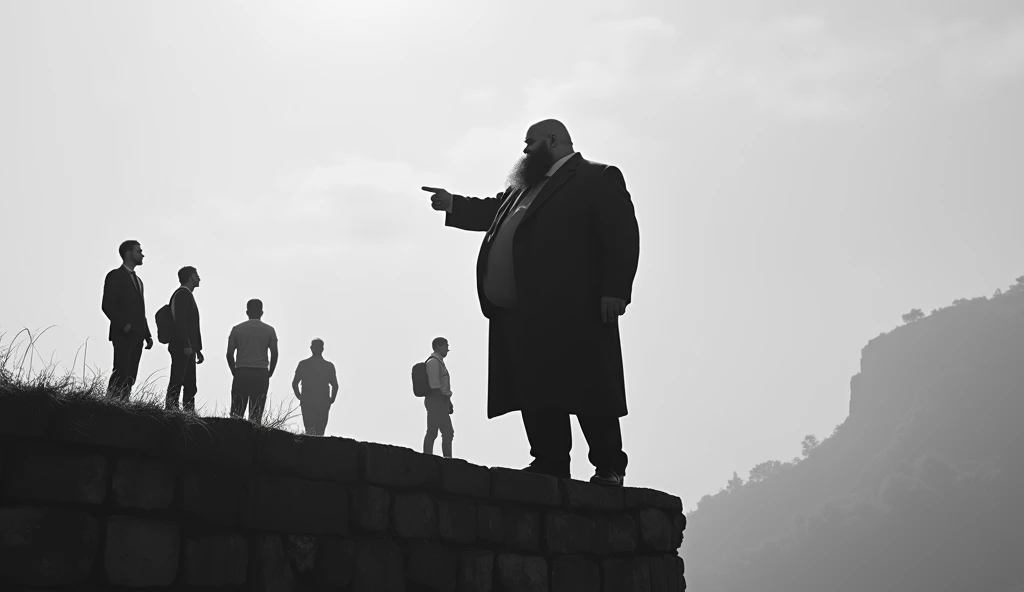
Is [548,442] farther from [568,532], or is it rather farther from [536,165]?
[536,165]

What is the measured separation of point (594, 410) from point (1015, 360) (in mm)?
137789

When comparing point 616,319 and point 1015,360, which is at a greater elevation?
point 1015,360

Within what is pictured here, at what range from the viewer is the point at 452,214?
6473 millimetres

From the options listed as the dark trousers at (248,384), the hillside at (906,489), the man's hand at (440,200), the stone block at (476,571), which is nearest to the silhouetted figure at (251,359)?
the dark trousers at (248,384)

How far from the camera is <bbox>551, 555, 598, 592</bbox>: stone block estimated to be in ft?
16.1

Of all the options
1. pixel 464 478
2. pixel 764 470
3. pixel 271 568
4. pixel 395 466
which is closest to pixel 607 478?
pixel 464 478

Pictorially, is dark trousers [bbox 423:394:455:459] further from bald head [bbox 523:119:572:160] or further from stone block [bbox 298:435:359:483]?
stone block [bbox 298:435:359:483]

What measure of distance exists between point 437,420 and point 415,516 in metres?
6.73

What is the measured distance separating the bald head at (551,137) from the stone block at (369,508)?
280 cm

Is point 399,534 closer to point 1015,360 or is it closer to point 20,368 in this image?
point 20,368

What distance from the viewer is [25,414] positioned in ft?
10.7

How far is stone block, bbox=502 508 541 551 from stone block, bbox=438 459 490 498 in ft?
0.69

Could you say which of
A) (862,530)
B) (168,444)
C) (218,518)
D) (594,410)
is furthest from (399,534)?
(862,530)

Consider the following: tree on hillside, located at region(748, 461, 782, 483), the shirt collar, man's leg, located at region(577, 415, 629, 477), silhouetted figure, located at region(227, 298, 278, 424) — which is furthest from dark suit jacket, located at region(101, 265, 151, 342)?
tree on hillside, located at region(748, 461, 782, 483)
